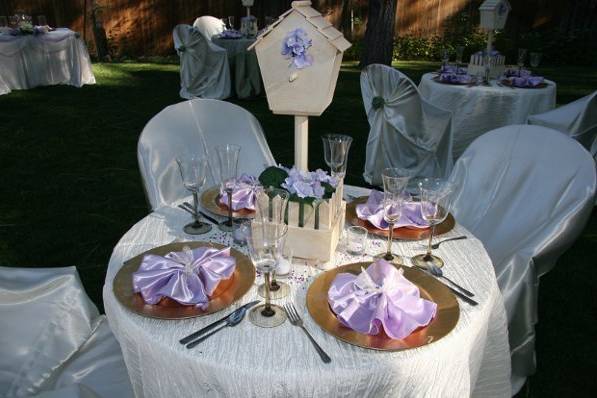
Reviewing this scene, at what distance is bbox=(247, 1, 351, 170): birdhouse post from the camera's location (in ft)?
4.46

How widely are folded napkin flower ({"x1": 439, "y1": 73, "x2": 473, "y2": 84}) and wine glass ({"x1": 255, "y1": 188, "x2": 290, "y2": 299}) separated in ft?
10.3

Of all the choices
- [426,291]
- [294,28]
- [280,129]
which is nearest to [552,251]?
[426,291]

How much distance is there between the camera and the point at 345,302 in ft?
3.80

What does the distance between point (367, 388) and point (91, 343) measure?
42.2 inches

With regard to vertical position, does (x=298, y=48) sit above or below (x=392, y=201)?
above

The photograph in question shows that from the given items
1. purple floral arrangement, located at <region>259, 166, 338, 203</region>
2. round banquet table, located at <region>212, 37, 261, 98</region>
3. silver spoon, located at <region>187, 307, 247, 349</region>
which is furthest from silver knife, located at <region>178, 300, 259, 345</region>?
round banquet table, located at <region>212, 37, 261, 98</region>

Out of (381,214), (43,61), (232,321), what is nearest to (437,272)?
(381,214)

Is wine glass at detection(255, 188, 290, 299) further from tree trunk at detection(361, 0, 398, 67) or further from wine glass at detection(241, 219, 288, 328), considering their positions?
tree trunk at detection(361, 0, 398, 67)

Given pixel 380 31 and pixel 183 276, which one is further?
pixel 380 31

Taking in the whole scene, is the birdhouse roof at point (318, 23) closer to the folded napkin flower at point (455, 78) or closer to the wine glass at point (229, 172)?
the wine glass at point (229, 172)

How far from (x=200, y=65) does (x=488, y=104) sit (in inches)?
165

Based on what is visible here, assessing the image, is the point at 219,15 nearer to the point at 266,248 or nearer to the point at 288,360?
the point at 266,248

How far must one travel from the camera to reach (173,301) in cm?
121

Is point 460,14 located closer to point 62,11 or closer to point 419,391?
point 62,11
